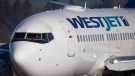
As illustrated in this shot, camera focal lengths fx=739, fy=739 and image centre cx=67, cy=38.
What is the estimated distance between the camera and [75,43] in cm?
2981

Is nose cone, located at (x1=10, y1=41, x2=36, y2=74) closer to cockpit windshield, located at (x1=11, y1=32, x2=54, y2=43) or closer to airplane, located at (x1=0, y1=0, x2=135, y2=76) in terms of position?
airplane, located at (x1=0, y1=0, x2=135, y2=76)

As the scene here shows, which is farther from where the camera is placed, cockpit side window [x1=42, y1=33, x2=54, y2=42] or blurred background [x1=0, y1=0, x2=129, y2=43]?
blurred background [x1=0, y1=0, x2=129, y2=43]

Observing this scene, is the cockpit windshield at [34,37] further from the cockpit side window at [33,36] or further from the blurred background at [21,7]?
the blurred background at [21,7]

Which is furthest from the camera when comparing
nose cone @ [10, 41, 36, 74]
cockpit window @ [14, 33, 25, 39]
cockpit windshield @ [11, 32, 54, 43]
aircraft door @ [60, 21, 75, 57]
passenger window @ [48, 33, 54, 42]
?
aircraft door @ [60, 21, 75, 57]

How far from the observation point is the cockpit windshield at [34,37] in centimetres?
2840

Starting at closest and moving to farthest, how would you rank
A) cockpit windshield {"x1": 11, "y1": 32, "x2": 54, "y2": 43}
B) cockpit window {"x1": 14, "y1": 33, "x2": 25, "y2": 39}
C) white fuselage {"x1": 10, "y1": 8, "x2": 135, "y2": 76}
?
white fuselage {"x1": 10, "y1": 8, "x2": 135, "y2": 76}
cockpit windshield {"x1": 11, "y1": 32, "x2": 54, "y2": 43}
cockpit window {"x1": 14, "y1": 33, "x2": 25, "y2": 39}

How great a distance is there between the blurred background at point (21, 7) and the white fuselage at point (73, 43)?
10606 mm

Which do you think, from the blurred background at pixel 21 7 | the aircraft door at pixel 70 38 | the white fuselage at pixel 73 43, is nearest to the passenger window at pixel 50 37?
the white fuselage at pixel 73 43

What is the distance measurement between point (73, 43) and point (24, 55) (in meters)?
2.76

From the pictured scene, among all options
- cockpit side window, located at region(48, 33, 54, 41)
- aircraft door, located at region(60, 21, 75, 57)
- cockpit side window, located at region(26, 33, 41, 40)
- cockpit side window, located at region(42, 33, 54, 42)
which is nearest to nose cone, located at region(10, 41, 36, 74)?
cockpit side window, located at region(26, 33, 41, 40)

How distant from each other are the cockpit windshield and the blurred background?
1436cm

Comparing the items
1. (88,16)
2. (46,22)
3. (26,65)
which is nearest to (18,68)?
(26,65)

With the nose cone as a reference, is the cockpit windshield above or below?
above

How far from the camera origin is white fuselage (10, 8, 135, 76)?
28141mm
